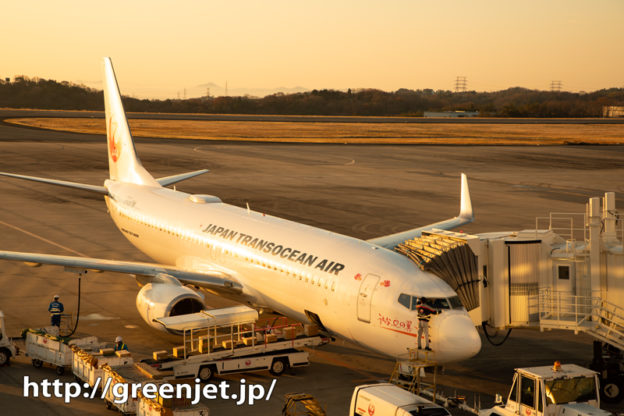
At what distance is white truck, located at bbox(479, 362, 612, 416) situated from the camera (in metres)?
17.5

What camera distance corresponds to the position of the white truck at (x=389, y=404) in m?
17.2

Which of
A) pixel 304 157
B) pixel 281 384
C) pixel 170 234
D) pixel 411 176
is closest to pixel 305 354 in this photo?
pixel 281 384

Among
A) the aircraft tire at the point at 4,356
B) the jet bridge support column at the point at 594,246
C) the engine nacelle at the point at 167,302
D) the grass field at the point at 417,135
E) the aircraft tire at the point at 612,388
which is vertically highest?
the grass field at the point at 417,135

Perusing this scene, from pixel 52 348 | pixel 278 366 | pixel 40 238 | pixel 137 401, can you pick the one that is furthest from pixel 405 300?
pixel 40 238

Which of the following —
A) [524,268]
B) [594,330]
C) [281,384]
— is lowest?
[281,384]

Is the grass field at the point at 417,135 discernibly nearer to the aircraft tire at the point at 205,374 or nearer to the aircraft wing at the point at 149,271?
the aircraft wing at the point at 149,271

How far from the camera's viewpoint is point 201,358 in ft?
75.7

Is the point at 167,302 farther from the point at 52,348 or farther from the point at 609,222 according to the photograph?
the point at 609,222

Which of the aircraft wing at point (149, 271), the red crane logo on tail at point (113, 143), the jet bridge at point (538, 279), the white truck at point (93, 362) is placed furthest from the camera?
the red crane logo on tail at point (113, 143)

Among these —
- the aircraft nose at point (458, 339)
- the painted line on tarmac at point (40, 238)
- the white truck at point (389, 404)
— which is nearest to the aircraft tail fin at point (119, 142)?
the painted line on tarmac at point (40, 238)

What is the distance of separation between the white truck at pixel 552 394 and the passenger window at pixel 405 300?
3.46 meters

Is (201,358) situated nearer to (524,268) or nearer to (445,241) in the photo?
(445,241)

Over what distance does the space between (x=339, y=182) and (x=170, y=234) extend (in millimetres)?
43564

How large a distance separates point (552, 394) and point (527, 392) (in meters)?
0.53
